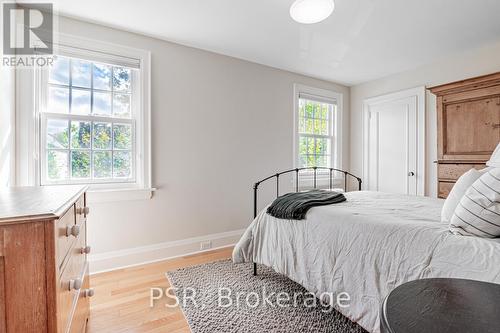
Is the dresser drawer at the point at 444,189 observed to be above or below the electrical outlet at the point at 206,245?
above

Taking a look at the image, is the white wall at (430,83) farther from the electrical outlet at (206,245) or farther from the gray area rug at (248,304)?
the electrical outlet at (206,245)

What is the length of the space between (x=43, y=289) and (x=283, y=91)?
349 centimetres

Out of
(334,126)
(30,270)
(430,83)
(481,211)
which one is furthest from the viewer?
(334,126)

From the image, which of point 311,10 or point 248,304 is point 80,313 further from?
point 311,10

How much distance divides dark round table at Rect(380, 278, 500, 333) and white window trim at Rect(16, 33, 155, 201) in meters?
2.51

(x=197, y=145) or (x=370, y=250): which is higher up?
(x=197, y=145)

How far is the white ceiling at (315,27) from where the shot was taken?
221cm

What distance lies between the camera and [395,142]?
3.88 metres

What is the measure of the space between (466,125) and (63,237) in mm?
3471

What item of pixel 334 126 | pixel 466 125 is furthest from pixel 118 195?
pixel 466 125

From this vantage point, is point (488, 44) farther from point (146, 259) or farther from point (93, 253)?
point (93, 253)

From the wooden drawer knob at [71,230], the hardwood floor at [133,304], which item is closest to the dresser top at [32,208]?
the wooden drawer knob at [71,230]

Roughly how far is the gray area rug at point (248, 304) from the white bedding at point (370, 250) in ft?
0.78

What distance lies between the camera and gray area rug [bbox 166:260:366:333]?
165 centimetres
